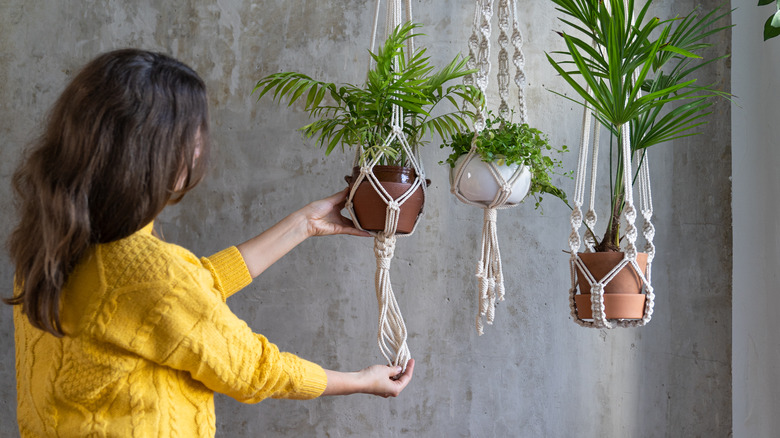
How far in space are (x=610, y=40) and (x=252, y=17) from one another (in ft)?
4.36

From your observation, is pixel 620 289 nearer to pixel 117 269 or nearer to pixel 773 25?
pixel 773 25

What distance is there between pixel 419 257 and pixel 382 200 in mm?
751

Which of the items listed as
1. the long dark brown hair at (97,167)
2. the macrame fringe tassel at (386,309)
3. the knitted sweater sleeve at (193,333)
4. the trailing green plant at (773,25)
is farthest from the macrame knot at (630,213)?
the long dark brown hair at (97,167)

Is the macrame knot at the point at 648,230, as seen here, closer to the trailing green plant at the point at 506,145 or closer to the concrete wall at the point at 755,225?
the trailing green plant at the point at 506,145

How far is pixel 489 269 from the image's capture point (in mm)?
1646

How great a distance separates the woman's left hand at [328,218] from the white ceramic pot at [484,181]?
0.96ft

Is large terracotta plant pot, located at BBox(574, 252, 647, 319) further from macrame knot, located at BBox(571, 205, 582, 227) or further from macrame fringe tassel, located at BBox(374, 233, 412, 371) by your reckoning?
macrame fringe tassel, located at BBox(374, 233, 412, 371)

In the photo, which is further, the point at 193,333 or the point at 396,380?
the point at 396,380

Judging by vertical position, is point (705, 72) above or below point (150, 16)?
below

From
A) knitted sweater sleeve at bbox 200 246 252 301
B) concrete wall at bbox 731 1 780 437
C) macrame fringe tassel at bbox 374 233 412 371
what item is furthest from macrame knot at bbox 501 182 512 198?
concrete wall at bbox 731 1 780 437

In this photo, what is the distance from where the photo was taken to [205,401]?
1190 mm

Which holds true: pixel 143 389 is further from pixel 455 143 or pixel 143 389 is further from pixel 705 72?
pixel 705 72

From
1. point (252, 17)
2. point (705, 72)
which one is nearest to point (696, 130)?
point (705, 72)

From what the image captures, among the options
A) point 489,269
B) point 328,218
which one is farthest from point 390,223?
point 489,269
